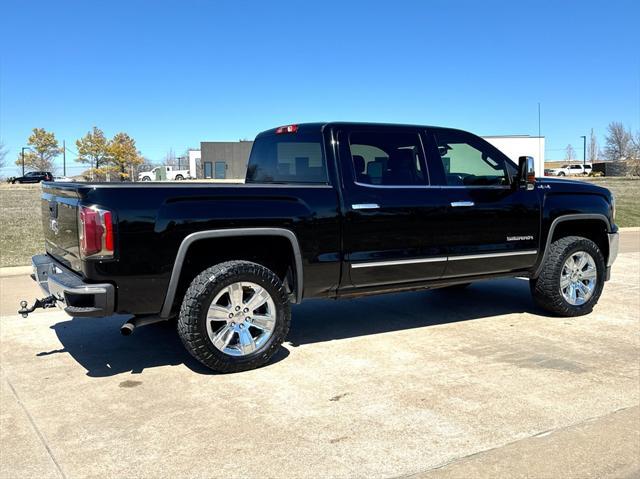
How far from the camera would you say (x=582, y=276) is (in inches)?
258

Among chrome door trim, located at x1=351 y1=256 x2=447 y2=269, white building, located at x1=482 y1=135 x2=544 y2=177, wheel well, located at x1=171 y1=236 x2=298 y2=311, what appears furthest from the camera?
white building, located at x1=482 y1=135 x2=544 y2=177

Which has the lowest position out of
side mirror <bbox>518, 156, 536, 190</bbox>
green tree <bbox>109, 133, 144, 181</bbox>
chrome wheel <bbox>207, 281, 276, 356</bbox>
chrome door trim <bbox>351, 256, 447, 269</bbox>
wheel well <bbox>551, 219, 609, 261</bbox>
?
chrome wheel <bbox>207, 281, 276, 356</bbox>

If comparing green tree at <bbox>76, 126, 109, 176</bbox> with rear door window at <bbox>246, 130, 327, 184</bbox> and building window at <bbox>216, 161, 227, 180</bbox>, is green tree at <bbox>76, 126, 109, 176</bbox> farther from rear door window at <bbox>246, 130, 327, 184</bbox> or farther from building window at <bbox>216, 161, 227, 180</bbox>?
rear door window at <bbox>246, 130, 327, 184</bbox>

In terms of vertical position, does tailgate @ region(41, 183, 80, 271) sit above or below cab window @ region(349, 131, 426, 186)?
below

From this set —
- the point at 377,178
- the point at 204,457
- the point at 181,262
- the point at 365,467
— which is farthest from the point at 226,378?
the point at 377,178

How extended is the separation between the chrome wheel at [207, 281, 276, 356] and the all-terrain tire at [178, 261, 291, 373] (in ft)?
0.13

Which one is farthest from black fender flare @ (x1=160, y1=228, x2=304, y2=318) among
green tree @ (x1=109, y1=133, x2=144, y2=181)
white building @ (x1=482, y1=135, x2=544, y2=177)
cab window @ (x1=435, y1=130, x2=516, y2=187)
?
green tree @ (x1=109, y1=133, x2=144, y2=181)

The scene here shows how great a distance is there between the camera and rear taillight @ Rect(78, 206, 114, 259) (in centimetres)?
418

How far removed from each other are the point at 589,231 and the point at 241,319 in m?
4.18

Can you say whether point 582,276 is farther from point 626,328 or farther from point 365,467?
point 365,467

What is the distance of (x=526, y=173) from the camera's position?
5.93m

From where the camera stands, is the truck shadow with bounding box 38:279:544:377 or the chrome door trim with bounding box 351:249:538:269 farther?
the chrome door trim with bounding box 351:249:538:269

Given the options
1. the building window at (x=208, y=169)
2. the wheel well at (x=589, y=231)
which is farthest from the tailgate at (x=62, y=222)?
the building window at (x=208, y=169)

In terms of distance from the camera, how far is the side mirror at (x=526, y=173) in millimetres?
5902
